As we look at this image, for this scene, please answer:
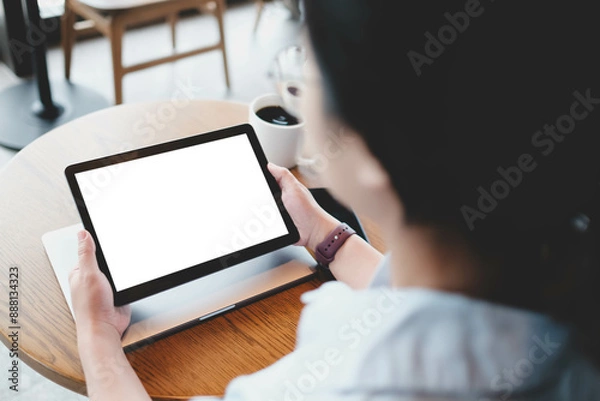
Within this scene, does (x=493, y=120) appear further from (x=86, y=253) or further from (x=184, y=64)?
(x=184, y=64)

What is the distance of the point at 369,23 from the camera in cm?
43

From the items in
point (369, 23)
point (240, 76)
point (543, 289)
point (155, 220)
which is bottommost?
point (240, 76)

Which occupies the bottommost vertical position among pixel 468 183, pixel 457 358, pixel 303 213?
pixel 303 213

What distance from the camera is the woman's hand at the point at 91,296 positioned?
768mm

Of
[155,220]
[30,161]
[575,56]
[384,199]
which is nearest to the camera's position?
[575,56]

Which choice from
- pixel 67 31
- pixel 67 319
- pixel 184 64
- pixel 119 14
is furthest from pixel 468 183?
pixel 184 64

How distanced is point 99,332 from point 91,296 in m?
0.05

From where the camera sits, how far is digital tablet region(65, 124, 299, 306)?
819 mm

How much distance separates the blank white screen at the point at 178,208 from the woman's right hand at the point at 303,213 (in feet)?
0.16

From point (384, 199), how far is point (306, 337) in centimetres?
20

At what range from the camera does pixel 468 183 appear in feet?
1.53

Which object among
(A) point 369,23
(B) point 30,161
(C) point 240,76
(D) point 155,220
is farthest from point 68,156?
(C) point 240,76

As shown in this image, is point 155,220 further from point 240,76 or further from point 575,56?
point 240,76

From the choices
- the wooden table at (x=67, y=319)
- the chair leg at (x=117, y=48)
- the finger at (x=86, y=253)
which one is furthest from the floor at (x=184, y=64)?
the finger at (x=86, y=253)
